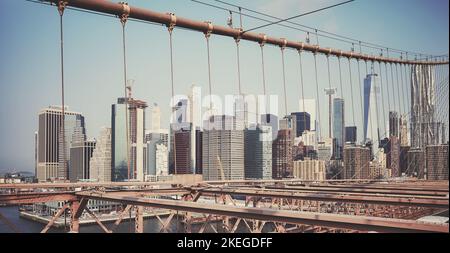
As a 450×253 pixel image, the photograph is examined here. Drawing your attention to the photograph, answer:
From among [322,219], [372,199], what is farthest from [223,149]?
[322,219]

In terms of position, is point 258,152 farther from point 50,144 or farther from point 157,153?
point 50,144

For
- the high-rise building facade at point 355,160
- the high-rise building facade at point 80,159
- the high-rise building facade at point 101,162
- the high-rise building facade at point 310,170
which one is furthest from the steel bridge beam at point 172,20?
the high-rise building facade at point 80,159

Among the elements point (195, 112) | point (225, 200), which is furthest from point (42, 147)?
point (225, 200)

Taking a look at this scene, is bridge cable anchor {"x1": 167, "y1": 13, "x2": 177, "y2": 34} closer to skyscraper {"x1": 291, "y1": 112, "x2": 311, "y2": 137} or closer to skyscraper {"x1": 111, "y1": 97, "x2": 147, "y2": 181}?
skyscraper {"x1": 111, "y1": 97, "x2": 147, "y2": 181}

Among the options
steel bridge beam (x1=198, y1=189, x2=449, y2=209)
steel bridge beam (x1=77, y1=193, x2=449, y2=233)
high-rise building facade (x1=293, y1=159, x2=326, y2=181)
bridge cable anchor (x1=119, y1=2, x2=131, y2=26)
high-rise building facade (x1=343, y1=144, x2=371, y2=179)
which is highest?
bridge cable anchor (x1=119, y1=2, x2=131, y2=26)

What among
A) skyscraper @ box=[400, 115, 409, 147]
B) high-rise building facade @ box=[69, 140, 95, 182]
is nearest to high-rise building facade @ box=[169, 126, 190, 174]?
high-rise building facade @ box=[69, 140, 95, 182]

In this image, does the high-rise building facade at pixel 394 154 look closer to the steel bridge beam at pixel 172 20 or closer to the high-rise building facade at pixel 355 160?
the high-rise building facade at pixel 355 160
